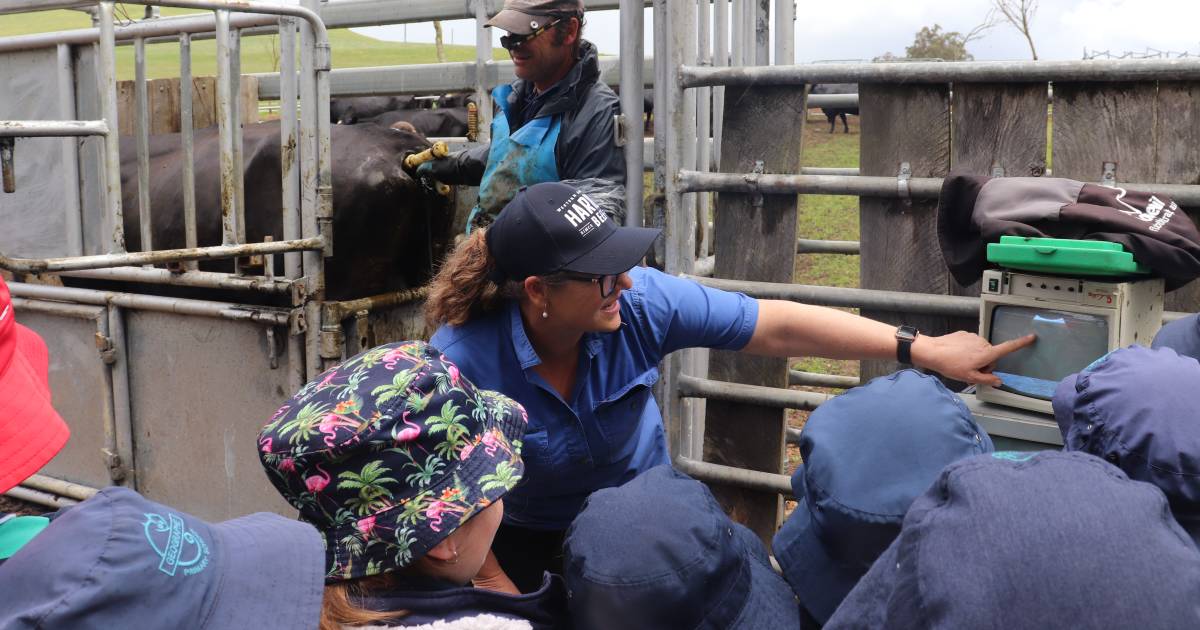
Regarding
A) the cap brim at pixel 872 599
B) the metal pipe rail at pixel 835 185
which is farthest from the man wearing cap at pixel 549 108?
the cap brim at pixel 872 599

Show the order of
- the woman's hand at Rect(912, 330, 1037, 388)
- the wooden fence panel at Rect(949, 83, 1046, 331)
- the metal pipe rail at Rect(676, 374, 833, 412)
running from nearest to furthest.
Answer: the woman's hand at Rect(912, 330, 1037, 388), the wooden fence panel at Rect(949, 83, 1046, 331), the metal pipe rail at Rect(676, 374, 833, 412)

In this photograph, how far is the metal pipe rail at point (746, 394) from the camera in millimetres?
2648

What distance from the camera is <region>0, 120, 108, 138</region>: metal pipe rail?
2.84m

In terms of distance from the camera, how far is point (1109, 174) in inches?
86.7

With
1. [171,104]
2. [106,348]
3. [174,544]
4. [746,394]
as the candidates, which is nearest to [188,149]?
[106,348]

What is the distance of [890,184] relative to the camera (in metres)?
2.43

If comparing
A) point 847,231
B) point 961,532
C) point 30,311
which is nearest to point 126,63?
point 847,231

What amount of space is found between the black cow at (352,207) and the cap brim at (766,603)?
8.54 feet

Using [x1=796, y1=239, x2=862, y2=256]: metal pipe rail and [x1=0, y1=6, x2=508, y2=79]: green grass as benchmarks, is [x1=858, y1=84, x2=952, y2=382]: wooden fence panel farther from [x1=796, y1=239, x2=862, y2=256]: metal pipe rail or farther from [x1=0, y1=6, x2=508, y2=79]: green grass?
[x1=0, y1=6, x2=508, y2=79]: green grass

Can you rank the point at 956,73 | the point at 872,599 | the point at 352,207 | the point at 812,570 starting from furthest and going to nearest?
1. the point at 352,207
2. the point at 956,73
3. the point at 812,570
4. the point at 872,599

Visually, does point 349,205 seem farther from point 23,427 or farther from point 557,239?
point 23,427

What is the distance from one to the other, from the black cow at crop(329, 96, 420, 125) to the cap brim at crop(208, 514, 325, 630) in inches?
265

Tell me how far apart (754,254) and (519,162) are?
0.86 meters

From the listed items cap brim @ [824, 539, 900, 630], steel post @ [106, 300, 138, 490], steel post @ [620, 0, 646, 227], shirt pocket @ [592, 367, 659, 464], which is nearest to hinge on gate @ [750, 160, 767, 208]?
steel post @ [620, 0, 646, 227]
